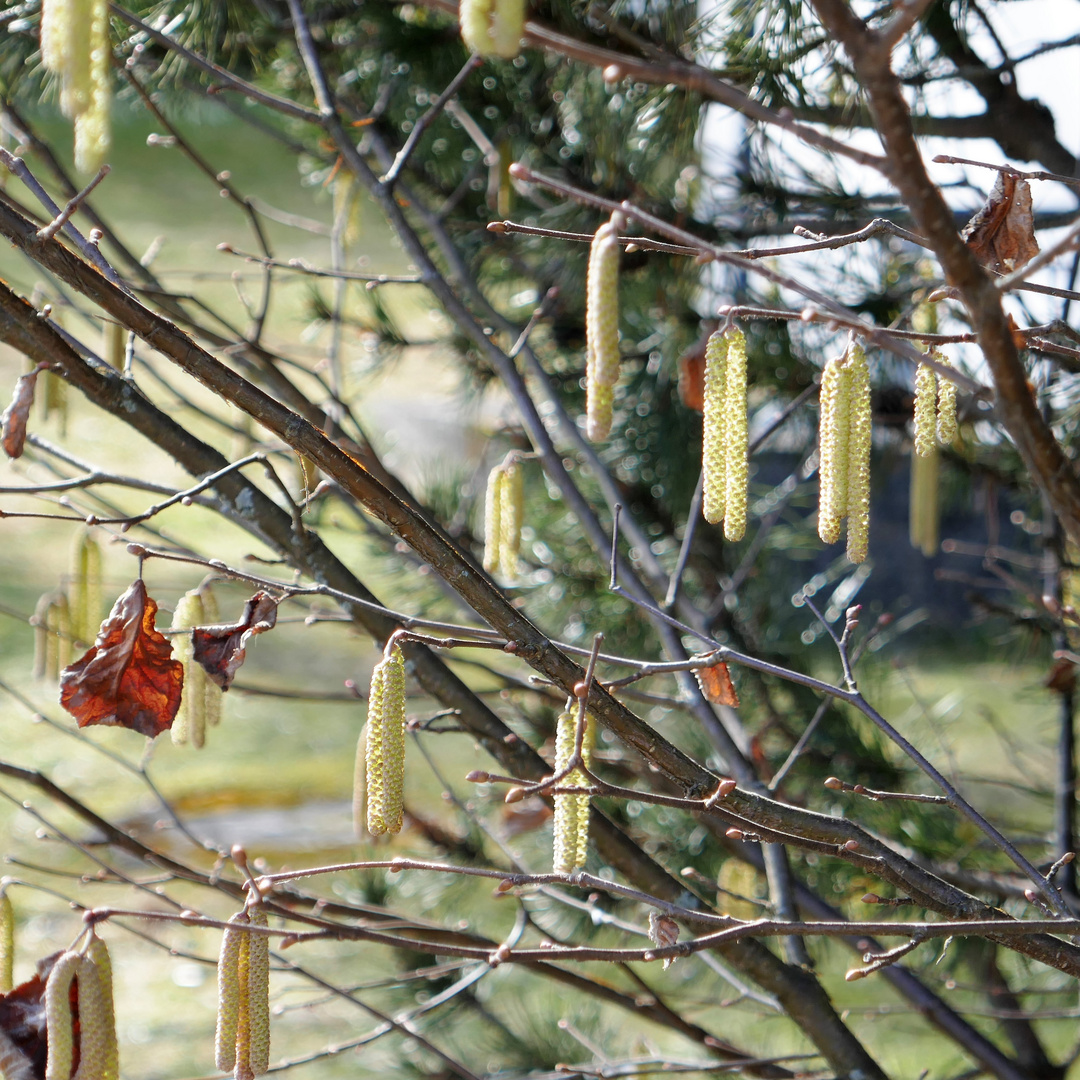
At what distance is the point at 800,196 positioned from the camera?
1.15 m

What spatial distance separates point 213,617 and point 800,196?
0.77 metres

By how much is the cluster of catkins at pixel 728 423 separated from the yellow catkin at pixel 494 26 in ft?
0.72

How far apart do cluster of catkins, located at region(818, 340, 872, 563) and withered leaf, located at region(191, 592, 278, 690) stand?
0.29 meters

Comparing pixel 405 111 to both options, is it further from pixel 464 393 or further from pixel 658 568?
pixel 658 568

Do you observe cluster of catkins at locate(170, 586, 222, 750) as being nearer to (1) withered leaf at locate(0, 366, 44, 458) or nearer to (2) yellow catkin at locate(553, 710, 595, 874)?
(1) withered leaf at locate(0, 366, 44, 458)

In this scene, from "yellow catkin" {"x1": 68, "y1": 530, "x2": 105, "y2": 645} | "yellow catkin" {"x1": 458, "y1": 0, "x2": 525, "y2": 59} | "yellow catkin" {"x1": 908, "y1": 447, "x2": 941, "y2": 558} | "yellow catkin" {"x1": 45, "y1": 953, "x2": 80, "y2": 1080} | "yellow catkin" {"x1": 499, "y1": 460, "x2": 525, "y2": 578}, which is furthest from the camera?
"yellow catkin" {"x1": 908, "y1": 447, "x2": 941, "y2": 558}

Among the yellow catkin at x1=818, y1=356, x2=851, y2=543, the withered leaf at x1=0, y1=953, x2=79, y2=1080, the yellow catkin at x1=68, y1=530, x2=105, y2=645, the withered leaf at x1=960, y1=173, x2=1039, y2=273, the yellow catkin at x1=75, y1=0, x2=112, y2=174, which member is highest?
the withered leaf at x1=960, y1=173, x2=1039, y2=273

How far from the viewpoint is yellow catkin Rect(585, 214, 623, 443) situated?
421 millimetres

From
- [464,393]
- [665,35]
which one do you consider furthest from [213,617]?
[464,393]

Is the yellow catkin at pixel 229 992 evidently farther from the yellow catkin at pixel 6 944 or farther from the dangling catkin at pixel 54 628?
the dangling catkin at pixel 54 628

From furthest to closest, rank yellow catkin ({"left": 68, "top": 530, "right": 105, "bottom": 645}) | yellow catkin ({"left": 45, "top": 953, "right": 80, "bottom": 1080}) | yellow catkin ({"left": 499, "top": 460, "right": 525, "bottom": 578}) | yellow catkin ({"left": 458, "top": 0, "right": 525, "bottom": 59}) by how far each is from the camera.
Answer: yellow catkin ({"left": 499, "top": 460, "right": 525, "bottom": 578}), yellow catkin ({"left": 68, "top": 530, "right": 105, "bottom": 645}), yellow catkin ({"left": 45, "top": 953, "right": 80, "bottom": 1080}), yellow catkin ({"left": 458, "top": 0, "right": 525, "bottom": 59})

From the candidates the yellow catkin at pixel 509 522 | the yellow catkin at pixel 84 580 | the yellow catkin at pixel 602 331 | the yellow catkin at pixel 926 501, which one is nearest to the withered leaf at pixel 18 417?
the yellow catkin at pixel 84 580

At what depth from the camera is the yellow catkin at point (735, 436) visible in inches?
20.8

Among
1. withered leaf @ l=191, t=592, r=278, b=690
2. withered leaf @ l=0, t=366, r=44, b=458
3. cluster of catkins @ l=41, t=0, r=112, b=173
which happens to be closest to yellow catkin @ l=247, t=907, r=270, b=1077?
withered leaf @ l=191, t=592, r=278, b=690
